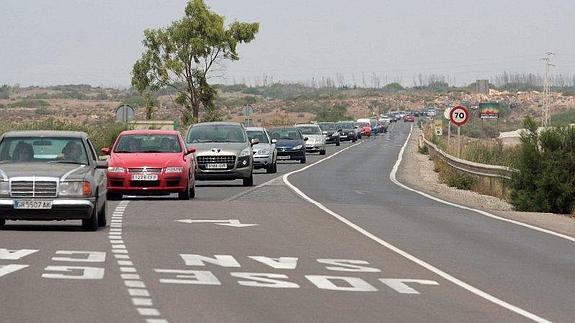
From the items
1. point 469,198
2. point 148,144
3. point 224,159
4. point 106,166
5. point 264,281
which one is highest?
point 106,166

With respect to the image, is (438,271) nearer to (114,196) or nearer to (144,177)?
(144,177)

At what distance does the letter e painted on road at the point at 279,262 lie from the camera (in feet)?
54.9

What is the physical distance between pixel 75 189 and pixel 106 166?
50.3 inches

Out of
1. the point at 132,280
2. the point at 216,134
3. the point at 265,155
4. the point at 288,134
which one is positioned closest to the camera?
the point at 132,280

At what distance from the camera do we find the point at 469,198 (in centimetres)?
3716

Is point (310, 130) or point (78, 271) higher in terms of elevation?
point (78, 271)

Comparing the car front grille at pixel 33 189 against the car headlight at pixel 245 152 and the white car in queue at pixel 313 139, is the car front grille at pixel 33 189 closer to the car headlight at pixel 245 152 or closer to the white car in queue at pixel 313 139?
the car headlight at pixel 245 152

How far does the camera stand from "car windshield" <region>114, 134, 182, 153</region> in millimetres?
31250

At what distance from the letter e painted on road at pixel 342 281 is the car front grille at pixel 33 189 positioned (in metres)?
6.02

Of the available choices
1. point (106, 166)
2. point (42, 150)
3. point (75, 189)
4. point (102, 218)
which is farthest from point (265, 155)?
point (75, 189)

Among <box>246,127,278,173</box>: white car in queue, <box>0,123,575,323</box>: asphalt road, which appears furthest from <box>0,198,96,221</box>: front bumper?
<box>246,127,278,173</box>: white car in queue

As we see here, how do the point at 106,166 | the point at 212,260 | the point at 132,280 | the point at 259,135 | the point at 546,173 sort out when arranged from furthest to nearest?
the point at 259,135 < the point at 546,173 < the point at 106,166 < the point at 212,260 < the point at 132,280

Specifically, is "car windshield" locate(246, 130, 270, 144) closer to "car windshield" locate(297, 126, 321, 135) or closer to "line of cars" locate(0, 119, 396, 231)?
"line of cars" locate(0, 119, 396, 231)

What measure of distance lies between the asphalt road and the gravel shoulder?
1145 mm
